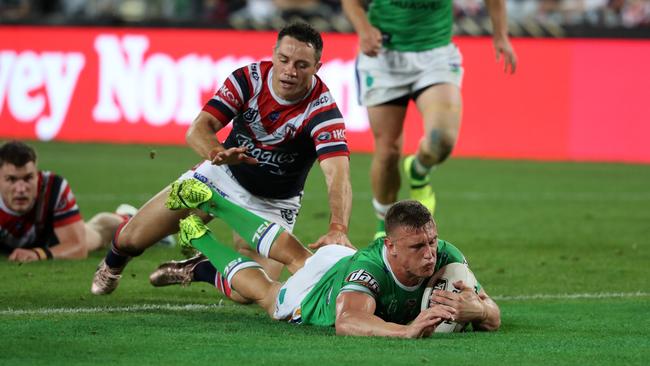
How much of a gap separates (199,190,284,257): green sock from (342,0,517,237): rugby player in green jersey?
105 inches

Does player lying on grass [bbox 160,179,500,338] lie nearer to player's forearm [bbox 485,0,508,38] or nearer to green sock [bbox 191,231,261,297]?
green sock [bbox 191,231,261,297]

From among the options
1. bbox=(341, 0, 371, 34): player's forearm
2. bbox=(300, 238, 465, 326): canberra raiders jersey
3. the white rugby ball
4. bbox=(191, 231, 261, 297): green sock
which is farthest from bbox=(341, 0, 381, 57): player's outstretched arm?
the white rugby ball

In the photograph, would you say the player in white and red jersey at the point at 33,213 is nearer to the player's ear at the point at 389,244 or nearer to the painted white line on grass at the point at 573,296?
the painted white line on grass at the point at 573,296

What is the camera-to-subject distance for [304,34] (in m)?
7.36

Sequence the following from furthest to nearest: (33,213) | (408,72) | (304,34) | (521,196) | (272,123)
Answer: (521,196), (408,72), (33,213), (272,123), (304,34)

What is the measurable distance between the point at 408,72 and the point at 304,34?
9.43 feet

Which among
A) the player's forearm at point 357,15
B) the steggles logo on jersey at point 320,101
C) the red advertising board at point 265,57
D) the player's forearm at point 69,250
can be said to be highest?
the steggles logo on jersey at point 320,101

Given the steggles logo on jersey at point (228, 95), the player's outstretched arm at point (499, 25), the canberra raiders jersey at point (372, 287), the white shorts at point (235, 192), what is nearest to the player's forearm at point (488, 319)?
the canberra raiders jersey at point (372, 287)

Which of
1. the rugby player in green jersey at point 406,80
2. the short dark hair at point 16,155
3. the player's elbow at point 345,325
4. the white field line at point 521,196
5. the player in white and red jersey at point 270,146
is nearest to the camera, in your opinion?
the player's elbow at point 345,325

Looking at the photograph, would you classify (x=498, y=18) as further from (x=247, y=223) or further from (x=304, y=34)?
(x=247, y=223)

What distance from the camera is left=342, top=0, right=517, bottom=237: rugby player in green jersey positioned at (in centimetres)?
1001

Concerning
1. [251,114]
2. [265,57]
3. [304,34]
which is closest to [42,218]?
[251,114]

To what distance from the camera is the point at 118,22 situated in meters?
20.3

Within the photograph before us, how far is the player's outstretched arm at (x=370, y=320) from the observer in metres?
6.13
